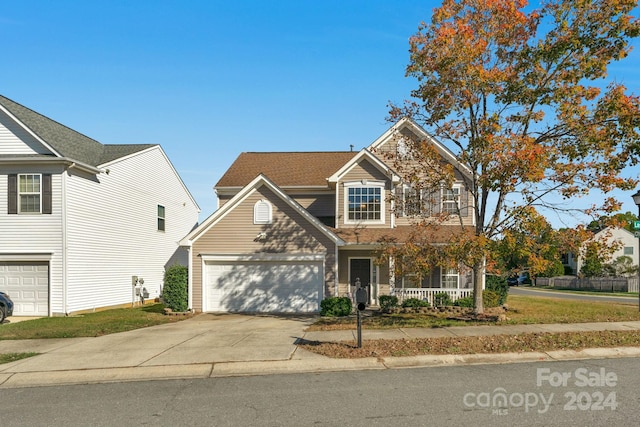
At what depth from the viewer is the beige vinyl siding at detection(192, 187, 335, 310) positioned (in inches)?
731

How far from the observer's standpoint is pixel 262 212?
18844mm

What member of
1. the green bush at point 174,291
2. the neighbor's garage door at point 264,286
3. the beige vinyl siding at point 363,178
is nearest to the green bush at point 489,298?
the beige vinyl siding at point 363,178

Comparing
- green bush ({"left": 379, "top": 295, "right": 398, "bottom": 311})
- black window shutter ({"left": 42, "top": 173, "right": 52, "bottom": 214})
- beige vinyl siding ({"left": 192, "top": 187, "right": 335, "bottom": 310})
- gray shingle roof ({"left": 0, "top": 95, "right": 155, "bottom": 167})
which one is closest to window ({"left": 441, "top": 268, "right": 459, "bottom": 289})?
green bush ({"left": 379, "top": 295, "right": 398, "bottom": 311})

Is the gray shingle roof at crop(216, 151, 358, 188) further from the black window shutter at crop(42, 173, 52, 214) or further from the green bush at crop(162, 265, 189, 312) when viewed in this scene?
the black window shutter at crop(42, 173, 52, 214)

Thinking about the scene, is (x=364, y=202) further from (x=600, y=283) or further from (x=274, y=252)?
(x=600, y=283)

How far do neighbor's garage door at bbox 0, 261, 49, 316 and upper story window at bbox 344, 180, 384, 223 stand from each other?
490 inches

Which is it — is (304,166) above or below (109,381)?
above

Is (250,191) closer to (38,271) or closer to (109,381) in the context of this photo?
(38,271)

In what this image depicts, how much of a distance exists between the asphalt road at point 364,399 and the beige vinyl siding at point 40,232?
11061 mm

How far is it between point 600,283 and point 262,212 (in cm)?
3835

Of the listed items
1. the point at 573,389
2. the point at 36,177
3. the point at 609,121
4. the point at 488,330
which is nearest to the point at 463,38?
the point at 609,121

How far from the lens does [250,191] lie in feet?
62.2

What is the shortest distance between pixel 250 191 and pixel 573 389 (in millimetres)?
13804

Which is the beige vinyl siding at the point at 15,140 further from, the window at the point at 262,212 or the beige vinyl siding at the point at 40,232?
the window at the point at 262,212
